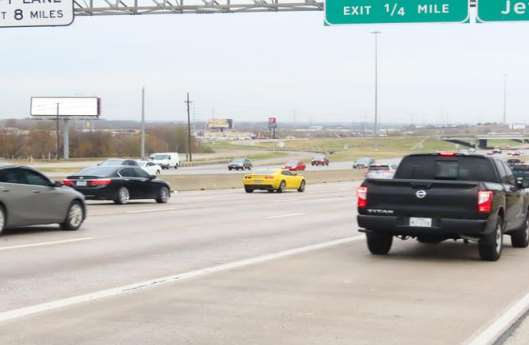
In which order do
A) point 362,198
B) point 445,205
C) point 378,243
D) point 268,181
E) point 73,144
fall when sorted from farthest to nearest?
point 73,144 < point 268,181 < point 378,243 < point 362,198 < point 445,205

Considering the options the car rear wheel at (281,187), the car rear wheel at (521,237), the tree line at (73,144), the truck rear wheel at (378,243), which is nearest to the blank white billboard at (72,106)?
the tree line at (73,144)

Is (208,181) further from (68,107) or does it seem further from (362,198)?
(68,107)

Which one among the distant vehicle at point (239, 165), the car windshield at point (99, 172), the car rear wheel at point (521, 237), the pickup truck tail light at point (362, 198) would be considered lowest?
the distant vehicle at point (239, 165)

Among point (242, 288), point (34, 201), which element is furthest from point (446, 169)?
point (34, 201)

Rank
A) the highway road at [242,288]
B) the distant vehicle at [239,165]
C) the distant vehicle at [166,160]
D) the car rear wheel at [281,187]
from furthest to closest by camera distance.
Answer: the distant vehicle at [166,160]
the distant vehicle at [239,165]
the car rear wheel at [281,187]
the highway road at [242,288]

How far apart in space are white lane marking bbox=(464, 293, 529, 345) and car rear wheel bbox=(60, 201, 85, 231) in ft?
35.8

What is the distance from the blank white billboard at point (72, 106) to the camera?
121m

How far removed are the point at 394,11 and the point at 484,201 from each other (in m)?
15.2

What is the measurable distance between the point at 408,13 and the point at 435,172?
524 inches

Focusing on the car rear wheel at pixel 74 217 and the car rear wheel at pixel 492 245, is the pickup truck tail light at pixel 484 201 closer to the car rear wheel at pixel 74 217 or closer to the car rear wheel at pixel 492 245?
the car rear wheel at pixel 492 245

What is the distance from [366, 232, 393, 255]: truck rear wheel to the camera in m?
14.8

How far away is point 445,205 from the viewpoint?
13641 millimetres

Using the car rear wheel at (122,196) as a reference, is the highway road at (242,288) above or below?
above

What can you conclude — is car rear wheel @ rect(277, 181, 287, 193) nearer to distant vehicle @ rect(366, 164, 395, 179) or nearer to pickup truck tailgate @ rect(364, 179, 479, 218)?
distant vehicle @ rect(366, 164, 395, 179)
